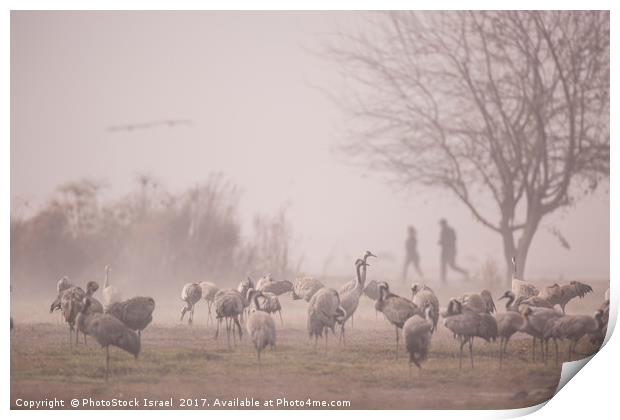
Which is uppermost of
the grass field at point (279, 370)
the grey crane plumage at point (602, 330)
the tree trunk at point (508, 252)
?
the tree trunk at point (508, 252)

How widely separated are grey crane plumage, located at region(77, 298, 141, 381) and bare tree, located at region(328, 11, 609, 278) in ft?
5.87

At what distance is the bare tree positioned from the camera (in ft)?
23.5

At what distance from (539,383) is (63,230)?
10.2 ft

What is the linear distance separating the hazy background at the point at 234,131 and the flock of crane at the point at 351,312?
0.15m

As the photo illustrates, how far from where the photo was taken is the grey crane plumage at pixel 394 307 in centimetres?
709

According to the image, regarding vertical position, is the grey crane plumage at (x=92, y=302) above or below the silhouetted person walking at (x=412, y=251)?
below

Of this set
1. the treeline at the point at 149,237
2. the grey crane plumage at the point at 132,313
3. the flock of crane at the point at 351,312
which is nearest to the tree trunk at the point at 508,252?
the flock of crane at the point at 351,312

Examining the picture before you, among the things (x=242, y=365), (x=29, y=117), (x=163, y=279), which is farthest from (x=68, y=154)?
(x=242, y=365)

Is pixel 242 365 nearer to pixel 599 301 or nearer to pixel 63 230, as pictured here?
pixel 63 230

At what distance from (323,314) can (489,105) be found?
166cm

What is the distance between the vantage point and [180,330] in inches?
280

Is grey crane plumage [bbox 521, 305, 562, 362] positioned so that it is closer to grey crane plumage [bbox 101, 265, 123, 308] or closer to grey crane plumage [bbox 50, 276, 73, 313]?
grey crane plumage [bbox 101, 265, 123, 308]

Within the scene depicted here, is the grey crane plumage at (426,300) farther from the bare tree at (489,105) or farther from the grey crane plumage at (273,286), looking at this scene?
the grey crane plumage at (273,286)

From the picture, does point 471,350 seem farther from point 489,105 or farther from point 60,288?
point 60,288
